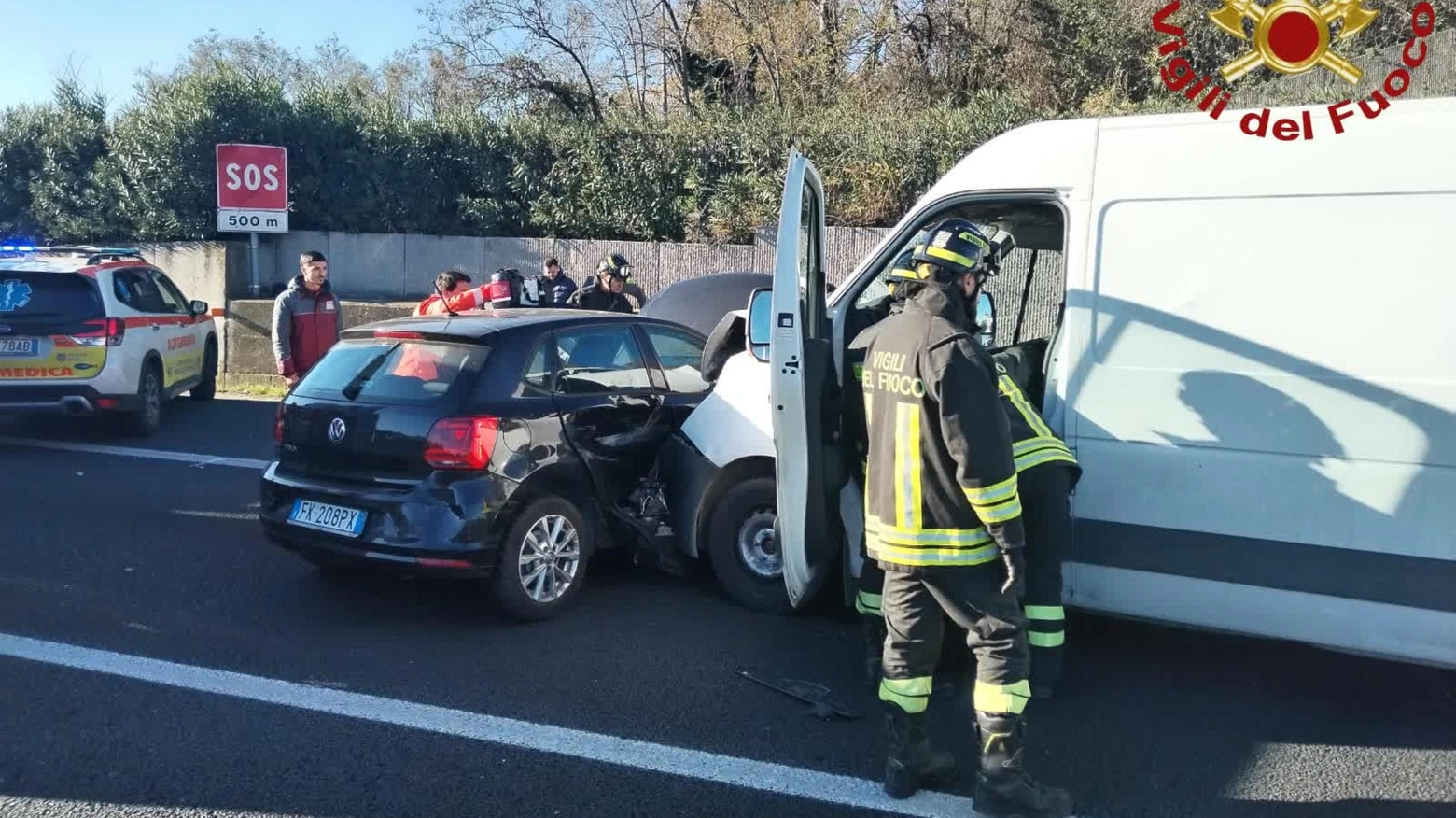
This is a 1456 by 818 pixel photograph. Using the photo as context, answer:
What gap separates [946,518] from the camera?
3701mm

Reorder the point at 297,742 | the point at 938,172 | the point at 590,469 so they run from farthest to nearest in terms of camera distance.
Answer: the point at 938,172, the point at 590,469, the point at 297,742

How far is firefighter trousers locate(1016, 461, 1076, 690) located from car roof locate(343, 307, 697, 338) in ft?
9.34

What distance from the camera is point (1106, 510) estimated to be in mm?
4848

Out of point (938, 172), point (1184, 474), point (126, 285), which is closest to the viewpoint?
point (1184, 474)

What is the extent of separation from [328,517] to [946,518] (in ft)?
10.7

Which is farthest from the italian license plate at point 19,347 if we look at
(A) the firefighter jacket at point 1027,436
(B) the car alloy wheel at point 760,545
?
(A) the firefighter jacket at point 1027,436

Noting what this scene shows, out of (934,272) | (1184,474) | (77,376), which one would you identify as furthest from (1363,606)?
(77,376)

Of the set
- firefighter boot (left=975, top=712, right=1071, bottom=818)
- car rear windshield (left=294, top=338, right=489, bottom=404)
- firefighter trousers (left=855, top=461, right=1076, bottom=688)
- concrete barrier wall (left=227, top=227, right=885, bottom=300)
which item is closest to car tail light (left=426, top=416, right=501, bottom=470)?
car rear windshield (left=294, top=338, right=489, bottom=404)

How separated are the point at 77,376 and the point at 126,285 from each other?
3.78 ft

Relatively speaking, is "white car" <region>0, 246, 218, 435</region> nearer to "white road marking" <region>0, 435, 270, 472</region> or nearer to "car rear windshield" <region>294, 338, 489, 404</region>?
"white road marking" <region>0, 435, 270, 472</region>

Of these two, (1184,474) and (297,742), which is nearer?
(297,742)

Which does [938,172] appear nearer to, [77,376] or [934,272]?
[77,376]

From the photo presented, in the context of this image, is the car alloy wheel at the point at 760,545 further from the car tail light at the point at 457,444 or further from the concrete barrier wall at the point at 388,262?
the concrete barrier wall at the point at 388,262

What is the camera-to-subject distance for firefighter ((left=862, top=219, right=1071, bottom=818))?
11.8 feet
